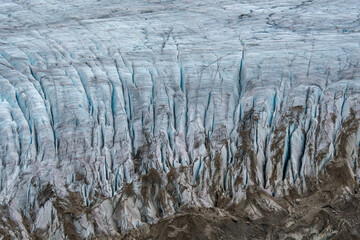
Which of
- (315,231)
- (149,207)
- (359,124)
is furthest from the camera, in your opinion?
(359,124)

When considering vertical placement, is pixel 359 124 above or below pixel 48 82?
below

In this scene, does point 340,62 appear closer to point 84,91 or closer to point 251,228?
point 251,228

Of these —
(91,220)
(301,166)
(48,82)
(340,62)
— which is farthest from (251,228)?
(48,82)

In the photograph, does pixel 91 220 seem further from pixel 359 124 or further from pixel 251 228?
pixel 359 124

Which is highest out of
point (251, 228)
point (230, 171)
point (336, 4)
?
point (336, 4)

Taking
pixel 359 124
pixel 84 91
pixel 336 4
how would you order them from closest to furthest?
pixel 359 124
pixel 84 91
pixel 336 4

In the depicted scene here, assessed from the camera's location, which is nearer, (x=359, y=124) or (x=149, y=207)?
(x=149, y=207)

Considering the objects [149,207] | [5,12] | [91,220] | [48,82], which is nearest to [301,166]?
[149,207]
